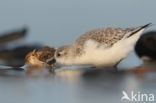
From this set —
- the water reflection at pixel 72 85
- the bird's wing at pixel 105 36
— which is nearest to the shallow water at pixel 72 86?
the water reflection at pixel 72 85

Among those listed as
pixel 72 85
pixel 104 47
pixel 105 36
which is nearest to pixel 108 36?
pixel 105 36

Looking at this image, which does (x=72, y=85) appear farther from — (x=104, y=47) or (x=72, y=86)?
(x=104, y=47)

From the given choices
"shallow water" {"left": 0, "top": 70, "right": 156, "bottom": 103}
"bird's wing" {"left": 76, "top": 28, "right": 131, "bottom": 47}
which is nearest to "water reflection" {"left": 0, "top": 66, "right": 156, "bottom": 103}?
"shallow water" {"left": 0, "top": 70, "right": 156, "bottom": 103}

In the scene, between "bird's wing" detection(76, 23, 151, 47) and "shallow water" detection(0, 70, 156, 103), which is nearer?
"shallow water" detection(0, 70, 156, 103)

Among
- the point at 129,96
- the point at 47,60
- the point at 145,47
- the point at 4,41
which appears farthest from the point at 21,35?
the point at 129,96

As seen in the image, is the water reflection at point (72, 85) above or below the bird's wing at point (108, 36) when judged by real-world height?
below

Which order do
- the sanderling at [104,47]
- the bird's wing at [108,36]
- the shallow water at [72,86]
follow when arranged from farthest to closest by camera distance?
the bird's wing at [108,36] < the sanderling at [104,47] < the shallow water at [72,86]

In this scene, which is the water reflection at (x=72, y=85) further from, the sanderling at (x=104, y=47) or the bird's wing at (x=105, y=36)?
the bird's wing at (x=105, y=36)

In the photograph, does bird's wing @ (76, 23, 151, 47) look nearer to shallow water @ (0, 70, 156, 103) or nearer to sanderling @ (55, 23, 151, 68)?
sanderling @ (55, 23, 151, 68)

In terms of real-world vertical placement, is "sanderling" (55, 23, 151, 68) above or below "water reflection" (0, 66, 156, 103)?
above

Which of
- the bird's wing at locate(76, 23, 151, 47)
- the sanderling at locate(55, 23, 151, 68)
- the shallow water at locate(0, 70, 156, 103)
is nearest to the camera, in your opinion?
the shallow water at locate(0, 70, 156, 103)

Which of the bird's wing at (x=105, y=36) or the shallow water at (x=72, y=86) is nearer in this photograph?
the shallow water at (x=72, y=86)
